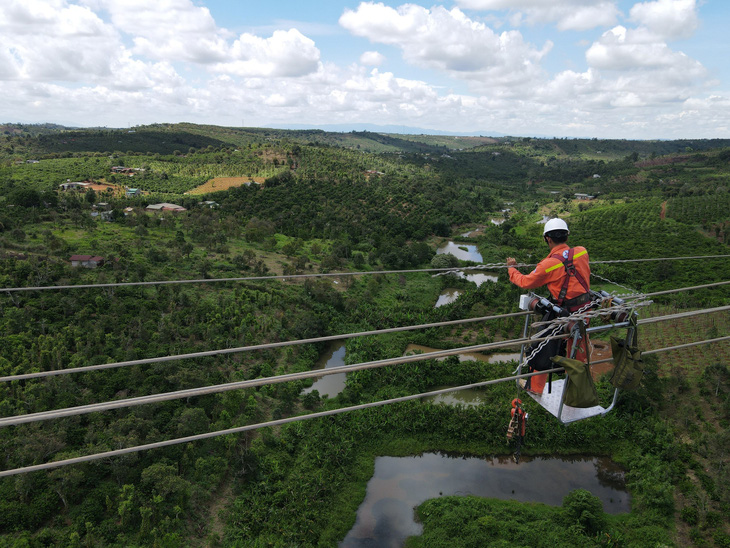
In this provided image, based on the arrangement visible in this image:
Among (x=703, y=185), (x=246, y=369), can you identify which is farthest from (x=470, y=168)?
(x=246, y=369)

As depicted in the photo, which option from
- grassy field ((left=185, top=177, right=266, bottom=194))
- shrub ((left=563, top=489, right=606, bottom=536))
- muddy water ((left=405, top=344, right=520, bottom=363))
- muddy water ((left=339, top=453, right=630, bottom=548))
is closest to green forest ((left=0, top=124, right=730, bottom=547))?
shrub ((left=563, top=489, right=606, bottom=536))

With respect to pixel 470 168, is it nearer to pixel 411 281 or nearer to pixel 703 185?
pixel 703 185

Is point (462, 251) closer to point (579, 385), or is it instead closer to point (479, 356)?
point (479, 356)

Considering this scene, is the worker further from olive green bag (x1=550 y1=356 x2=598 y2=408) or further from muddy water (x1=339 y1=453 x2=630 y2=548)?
muddy water (x1=339 y1=453 x2=630 y2=548)

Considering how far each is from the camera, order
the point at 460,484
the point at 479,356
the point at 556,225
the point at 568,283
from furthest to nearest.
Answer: the point at 479,356, the point at 460,484, the point at 556,225, the point at 568,283

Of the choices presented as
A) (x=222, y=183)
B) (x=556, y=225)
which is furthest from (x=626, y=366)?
(x=222, y=183)

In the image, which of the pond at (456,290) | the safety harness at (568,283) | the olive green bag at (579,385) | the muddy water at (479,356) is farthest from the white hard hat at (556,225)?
the pond at (456,290)

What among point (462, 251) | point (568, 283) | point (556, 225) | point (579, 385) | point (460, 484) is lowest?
→ point (460, 484)
